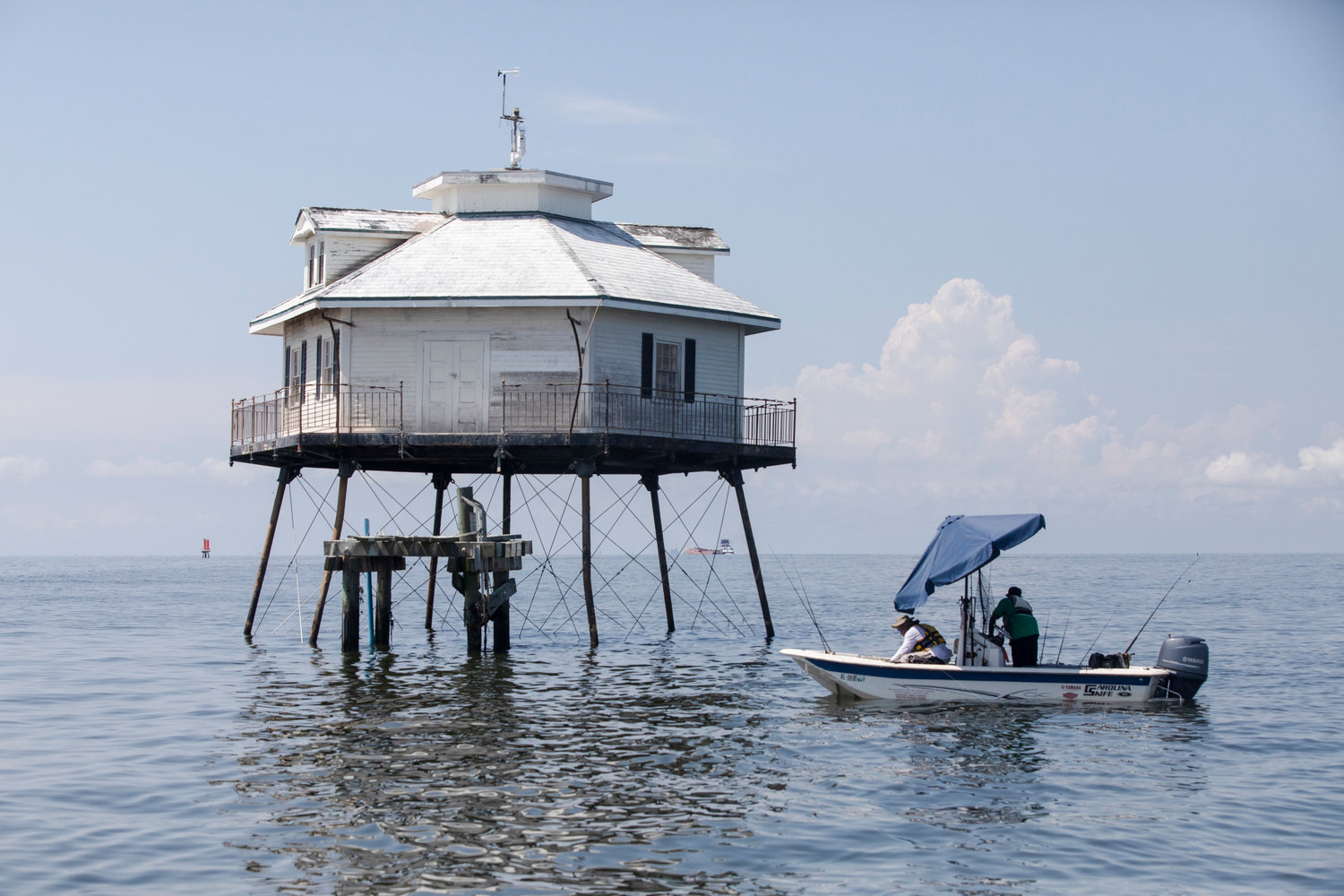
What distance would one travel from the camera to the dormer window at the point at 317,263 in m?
Result: 36.2

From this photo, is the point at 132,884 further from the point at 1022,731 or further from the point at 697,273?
the point at 697,273

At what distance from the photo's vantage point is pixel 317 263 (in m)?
37.1

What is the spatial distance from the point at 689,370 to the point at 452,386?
5.90 m

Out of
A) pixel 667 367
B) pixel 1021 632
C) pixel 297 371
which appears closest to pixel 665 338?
pixel 667 367

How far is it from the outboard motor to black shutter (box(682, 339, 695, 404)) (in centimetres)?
1277

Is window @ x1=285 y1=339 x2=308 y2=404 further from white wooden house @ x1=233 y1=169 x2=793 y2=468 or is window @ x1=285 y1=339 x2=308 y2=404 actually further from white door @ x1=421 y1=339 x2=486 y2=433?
white door @ x1=421 y1=339 x2=486 y2=433

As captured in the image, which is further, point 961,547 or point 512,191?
point 512,191

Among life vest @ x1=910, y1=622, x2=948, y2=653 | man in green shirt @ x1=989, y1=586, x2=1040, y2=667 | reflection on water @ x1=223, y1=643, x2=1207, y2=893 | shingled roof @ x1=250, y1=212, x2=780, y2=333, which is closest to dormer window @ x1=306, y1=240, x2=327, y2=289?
shingled roof @ x1=250, y1=212, x2=780, y2=333

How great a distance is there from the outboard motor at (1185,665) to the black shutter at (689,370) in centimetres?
1277

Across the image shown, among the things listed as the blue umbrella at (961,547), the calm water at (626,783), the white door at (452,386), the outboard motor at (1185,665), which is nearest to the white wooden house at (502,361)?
the white door at (452,386)

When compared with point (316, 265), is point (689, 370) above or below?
below

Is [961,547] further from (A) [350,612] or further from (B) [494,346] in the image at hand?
(A) [350,612]

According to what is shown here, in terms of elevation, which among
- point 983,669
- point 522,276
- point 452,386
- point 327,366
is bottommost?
point 983,669

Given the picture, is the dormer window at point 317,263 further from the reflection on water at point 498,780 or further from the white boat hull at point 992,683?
the white boat hull at point 992,683
